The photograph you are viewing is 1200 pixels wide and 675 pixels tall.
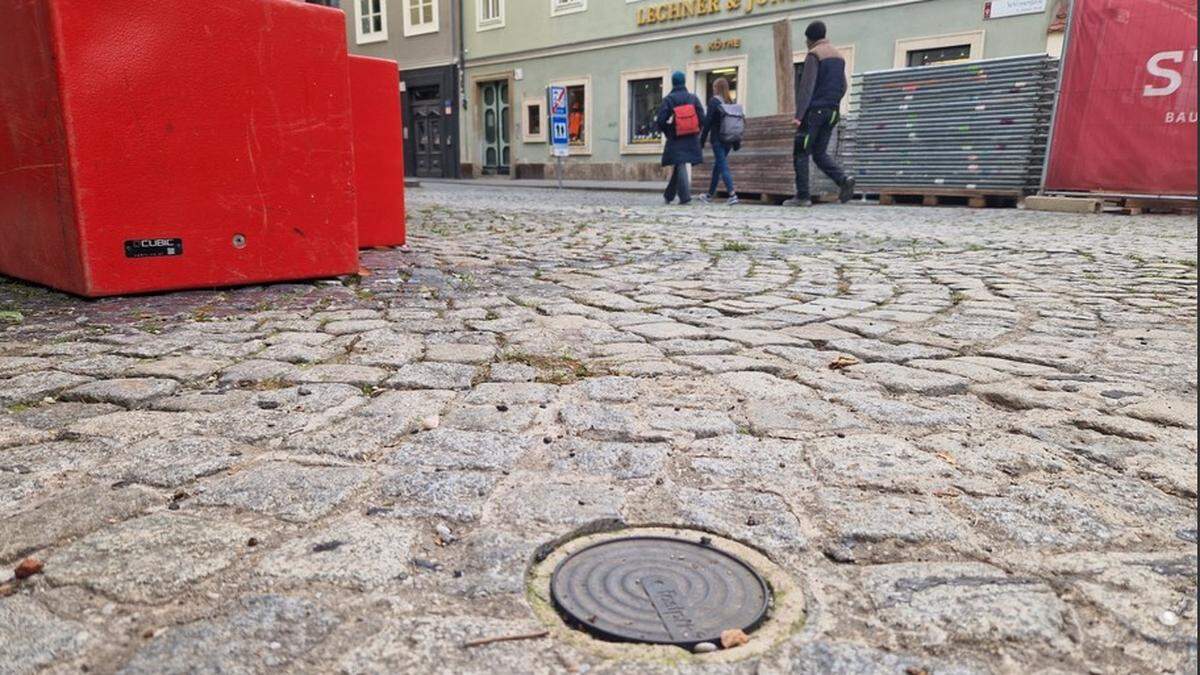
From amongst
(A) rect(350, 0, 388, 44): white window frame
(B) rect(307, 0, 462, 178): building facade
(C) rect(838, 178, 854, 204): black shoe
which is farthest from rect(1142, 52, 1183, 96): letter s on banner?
(A) rect(350, 0, 388, 44): white window frame

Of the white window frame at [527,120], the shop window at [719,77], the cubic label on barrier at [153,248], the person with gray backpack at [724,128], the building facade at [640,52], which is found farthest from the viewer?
the white window frame at [527,120]

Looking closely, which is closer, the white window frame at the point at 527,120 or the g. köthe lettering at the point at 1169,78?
the g. köthe lettering at the point at 1169,78

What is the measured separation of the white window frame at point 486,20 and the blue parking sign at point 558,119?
814cm

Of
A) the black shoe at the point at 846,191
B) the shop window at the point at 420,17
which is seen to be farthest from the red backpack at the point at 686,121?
the shop window at the point at 420,17

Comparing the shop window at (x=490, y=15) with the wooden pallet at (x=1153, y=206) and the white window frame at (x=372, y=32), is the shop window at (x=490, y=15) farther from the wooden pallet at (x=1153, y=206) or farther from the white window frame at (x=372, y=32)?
the wooden pallet at (x=1153, y=206)

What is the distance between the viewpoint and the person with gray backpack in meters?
12.0

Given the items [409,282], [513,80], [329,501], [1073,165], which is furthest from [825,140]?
[513,80]

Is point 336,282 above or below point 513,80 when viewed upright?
below

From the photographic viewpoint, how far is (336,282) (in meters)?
4.76

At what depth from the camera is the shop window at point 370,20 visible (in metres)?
28.7

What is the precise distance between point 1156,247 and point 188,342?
690 centimetres

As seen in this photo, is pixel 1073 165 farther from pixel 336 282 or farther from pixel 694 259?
pixel 336 282

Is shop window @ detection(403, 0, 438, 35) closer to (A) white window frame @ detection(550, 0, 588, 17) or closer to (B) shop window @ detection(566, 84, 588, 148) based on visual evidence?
(A) white window frame @ detection(550, 0, 588, 17)

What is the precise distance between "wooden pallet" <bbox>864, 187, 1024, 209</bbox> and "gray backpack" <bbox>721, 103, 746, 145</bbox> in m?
2.17
